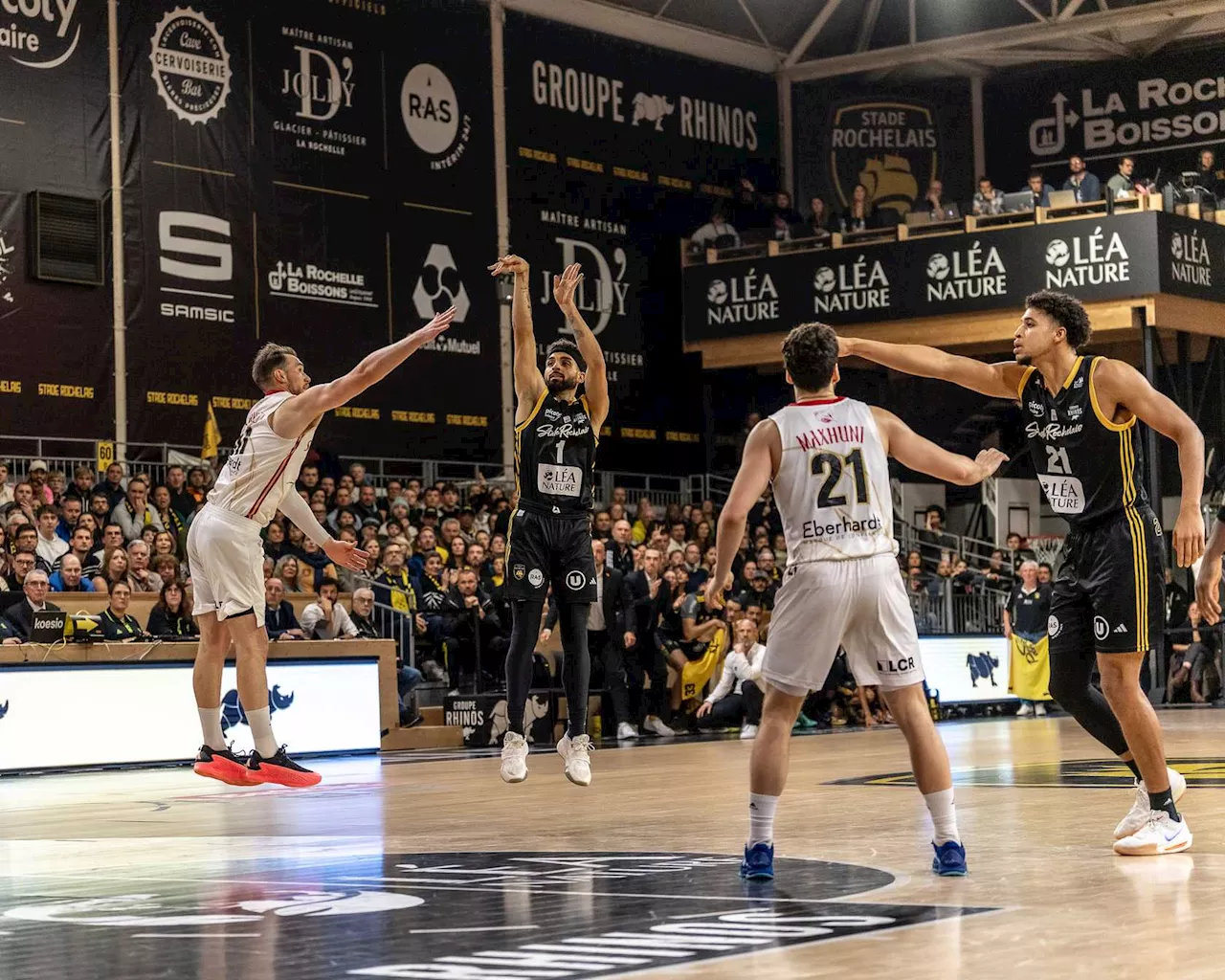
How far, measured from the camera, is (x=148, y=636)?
15812 millimetres

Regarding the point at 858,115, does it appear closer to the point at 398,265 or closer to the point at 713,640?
the point at 398,265

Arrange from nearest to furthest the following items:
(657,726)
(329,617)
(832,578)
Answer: (832,578)
(329,617)
(657,726)

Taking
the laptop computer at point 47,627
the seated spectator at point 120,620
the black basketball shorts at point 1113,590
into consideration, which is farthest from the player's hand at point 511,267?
the seated spectator at point 120,620

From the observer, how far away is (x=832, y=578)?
20.0 ft

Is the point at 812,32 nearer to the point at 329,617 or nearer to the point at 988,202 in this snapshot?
the point at 988,202

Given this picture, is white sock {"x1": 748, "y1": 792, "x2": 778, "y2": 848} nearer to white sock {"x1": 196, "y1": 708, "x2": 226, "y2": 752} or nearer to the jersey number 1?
the jersey number 1

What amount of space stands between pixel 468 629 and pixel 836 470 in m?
13.1

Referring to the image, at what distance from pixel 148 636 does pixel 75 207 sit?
335 inches

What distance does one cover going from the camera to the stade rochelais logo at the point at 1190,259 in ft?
83.5

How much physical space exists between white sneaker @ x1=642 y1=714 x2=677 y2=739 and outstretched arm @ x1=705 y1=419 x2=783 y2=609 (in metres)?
12.7

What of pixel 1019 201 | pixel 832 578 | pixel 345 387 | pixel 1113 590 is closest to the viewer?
pixel 832 578

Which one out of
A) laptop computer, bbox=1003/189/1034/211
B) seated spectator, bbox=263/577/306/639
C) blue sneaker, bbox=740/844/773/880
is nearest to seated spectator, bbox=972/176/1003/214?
laptop computer, bbox=1003/189/1034/211

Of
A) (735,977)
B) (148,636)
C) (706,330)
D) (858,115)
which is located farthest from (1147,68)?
(735,977)

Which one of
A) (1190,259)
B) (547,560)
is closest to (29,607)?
(547,560)
